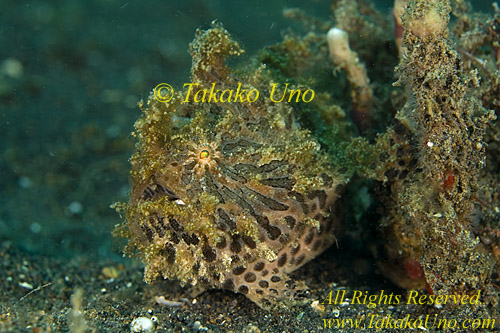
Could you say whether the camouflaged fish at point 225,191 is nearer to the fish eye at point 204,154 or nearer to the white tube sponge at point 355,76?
the fish eye at point 204,154

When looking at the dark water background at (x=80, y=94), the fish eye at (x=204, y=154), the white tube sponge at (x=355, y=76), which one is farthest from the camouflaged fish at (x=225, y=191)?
the white tube sponge at (x=355, y=76)

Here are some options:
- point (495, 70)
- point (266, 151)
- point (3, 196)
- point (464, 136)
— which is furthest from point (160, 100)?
point (3, 196)

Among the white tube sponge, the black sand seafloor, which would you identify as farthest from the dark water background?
the white tube sponge

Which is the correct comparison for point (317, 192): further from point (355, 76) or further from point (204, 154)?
point (355, 76)

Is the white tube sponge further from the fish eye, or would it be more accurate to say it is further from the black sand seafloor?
the fish eye

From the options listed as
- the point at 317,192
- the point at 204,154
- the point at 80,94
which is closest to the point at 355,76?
the point at 317,192
